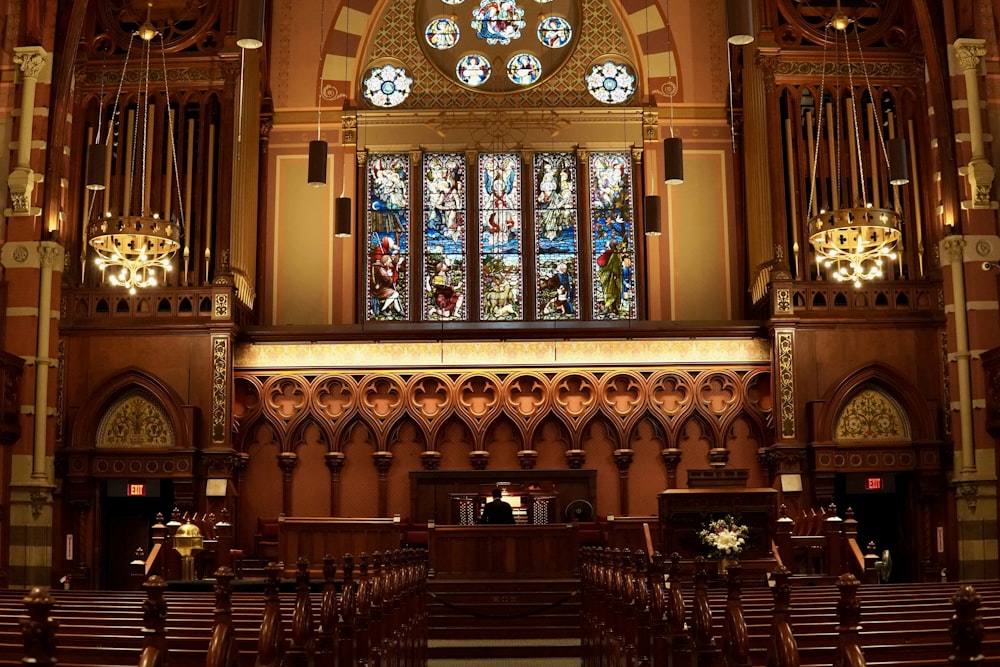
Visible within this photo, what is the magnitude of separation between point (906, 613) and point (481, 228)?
1548cm

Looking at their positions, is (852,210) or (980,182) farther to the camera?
(980,182)

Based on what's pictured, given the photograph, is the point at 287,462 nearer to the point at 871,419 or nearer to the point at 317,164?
the point at 317,164

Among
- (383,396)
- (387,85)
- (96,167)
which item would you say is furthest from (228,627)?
(387,85)

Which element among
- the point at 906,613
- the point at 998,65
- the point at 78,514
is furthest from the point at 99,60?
the point at 906,613

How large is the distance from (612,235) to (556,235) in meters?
1.04

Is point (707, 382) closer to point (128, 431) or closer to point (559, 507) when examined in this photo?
point (559, 507)

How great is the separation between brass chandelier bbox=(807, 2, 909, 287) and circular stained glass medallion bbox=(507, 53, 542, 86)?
542cm

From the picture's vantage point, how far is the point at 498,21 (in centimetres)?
2336

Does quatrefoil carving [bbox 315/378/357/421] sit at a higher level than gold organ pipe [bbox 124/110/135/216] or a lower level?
lower

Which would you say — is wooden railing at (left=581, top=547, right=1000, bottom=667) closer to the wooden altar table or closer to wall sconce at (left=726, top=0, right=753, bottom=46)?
the wooden altar table

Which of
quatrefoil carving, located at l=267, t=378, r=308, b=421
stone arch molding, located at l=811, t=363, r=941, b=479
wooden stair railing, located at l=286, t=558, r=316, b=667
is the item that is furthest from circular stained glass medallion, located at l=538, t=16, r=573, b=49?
wooden stair railing, located at l=286, t=558, r=316, b=667

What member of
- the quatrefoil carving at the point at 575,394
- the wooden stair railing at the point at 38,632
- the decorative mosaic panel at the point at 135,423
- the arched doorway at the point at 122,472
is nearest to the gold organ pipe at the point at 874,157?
the quatrefoil carving at the point at 575,394

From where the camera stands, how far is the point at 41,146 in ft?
57.5

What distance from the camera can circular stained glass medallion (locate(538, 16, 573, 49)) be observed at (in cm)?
2317
